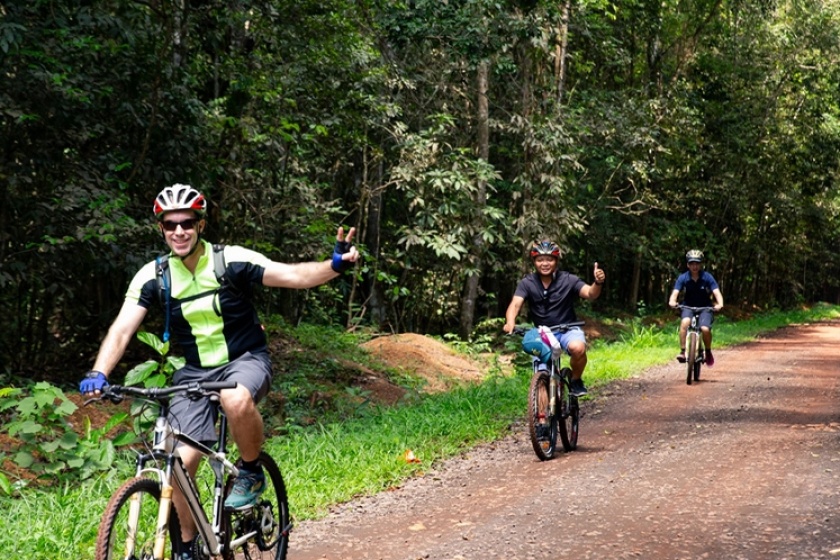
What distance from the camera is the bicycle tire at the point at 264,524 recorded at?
4.67 meters

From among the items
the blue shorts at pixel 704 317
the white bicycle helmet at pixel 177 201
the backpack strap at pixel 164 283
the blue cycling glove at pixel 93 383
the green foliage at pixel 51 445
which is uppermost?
the white bicycle helmet at pixel 177 201

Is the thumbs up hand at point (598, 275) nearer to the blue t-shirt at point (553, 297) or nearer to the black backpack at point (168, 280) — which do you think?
the blue t-shirt at point (553, 297)

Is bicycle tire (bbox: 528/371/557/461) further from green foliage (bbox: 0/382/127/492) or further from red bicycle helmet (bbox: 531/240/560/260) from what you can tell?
green foliage (bbox: 0/382/127/492)

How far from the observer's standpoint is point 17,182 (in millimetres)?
10516

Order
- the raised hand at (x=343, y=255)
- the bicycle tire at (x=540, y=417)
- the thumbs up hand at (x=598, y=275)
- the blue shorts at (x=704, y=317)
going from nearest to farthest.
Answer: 1. the raised hand at (x=343, y=255)
2. the thumbs up hand at (x=598, y=275)
3. the bicycle tire at (x=540, y=417)
4. the blue shorts at (x=704, y=317)

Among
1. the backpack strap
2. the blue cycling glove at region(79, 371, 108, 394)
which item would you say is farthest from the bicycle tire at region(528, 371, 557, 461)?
the blue cycling glove at region(79, 371, 108, 394)

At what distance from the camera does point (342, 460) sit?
8367 mm

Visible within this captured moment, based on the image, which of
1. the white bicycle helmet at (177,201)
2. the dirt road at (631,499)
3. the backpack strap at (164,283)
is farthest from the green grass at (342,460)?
the white bicycle helmet at (177,201)

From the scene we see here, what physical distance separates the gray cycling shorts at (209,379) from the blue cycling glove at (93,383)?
42 centimetres

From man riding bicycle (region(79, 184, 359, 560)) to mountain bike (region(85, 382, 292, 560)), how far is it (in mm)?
112

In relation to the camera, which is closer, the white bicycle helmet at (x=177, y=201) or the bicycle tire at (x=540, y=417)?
the white bicycle helmet at (x=177, y=201)

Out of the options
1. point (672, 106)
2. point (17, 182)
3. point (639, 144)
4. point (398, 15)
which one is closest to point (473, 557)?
point (17, 182)

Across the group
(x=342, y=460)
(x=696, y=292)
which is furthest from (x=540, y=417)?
(x=696, y=292)

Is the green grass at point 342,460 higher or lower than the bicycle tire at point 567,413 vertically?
lower
